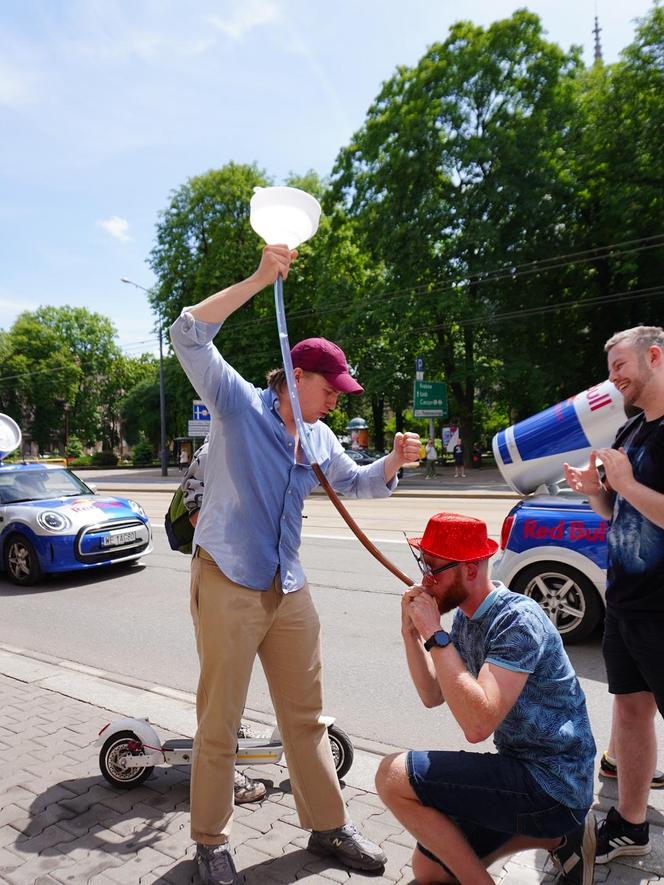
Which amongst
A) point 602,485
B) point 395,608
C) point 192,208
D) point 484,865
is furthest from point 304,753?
point 192,208

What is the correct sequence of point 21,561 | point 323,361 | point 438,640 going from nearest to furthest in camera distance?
point 438,640 < point 323,361 < point 21,561

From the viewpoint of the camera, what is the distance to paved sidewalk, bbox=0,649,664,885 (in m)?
2.60

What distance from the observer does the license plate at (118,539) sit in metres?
8.60

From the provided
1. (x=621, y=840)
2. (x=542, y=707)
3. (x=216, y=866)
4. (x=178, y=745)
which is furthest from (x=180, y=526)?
(x=621, y=840)

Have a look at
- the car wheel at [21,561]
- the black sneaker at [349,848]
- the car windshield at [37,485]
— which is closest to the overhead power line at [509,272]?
the car windshield at [37,485]

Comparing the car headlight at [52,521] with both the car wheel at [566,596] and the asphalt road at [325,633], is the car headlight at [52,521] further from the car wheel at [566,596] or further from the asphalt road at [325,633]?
the car wheel at [566,596]

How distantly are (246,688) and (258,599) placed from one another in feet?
1.12

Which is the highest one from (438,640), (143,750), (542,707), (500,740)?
(438,640)

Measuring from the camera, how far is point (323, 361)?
254 cm

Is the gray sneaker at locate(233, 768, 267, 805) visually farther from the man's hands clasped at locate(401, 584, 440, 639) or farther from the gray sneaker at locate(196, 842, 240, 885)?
the man's hands clasped at locate(401, 584, 440, 639)

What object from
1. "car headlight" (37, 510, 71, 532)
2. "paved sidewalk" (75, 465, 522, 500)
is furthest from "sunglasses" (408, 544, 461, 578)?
"paved sidewalk" (75, 465, 522, 500)

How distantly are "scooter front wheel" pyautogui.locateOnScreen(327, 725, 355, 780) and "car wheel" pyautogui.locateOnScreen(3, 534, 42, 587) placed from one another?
6164 mm

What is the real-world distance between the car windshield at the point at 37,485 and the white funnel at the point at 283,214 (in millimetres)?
7639

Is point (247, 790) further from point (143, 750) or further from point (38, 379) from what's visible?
point (38, 379)
